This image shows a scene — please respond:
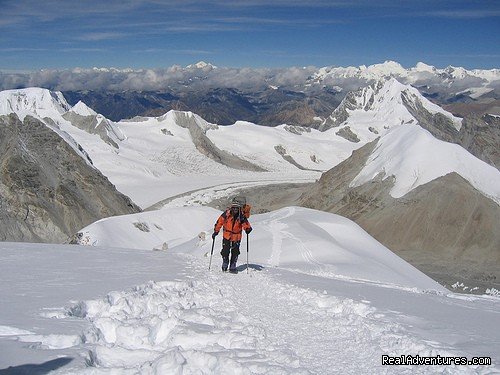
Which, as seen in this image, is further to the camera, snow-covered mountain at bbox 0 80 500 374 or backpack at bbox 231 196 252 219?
backpack at bbox 231 196 252 219

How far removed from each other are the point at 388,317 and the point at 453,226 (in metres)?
52.4

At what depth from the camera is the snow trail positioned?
609cm

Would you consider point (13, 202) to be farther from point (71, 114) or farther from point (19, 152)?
point (71, 114)

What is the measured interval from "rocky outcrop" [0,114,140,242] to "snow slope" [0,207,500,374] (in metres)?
35.2

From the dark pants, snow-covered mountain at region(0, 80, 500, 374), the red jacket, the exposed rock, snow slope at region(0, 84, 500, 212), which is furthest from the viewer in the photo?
the exposed rock

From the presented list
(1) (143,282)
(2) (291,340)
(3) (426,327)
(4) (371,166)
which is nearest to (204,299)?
(1) (143,282)

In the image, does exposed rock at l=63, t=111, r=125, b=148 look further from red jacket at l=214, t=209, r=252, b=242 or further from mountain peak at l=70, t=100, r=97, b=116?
red jacket at l=214, t=209, r=252, b=242

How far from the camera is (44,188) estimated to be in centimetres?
5269

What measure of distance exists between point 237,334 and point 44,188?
49.5m

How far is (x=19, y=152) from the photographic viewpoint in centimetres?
5531

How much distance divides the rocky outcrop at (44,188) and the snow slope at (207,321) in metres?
35.2

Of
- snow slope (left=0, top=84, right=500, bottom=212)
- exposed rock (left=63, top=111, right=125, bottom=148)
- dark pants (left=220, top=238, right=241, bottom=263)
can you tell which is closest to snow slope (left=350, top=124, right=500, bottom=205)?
snow slope (left=0, top=84, right=500, bottom=212)

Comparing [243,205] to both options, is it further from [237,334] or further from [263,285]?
[237,334]

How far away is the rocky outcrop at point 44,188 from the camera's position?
1875 inches
